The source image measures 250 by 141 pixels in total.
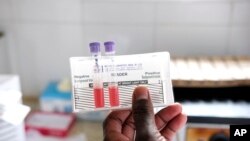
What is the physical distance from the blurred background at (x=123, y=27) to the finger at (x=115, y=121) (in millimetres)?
528

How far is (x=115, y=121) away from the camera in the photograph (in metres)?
0.75

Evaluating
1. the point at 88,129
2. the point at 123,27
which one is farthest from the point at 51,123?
the point at 123,27

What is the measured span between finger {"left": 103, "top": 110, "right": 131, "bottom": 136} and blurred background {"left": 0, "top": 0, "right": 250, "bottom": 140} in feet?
1.73

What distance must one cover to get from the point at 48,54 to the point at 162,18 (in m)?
0.46

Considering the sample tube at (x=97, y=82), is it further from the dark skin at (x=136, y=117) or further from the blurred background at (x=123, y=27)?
the blurred background at (x=123, y=27)

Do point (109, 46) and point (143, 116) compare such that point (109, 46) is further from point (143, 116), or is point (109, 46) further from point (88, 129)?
point (88, 129)

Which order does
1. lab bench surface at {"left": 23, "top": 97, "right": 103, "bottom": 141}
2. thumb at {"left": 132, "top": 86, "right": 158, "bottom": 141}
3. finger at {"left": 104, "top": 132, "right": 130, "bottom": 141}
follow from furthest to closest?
lab bench surface at {"left": 23, "top": 97, "right": 103, "bottom": 141} → finger at {"left": 104, "top": 132, "right": 130, "bottom": 141} → thumb at {"left": 132, "top": 86, "right": 158, "bottom": 141}

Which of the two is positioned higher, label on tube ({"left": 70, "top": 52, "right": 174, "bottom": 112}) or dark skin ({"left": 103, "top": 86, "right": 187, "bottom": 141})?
label on tube ({"left": 70, "top": 52, "right": 174, "bottom": 112})

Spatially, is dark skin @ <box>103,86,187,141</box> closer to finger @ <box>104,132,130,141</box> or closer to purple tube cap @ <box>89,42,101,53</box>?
finger @ <box>104,132,130,141</box>

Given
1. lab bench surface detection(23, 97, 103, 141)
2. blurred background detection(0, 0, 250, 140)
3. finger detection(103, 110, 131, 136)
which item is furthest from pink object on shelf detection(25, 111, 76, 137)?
finger detection(103, 110, 131, 136)

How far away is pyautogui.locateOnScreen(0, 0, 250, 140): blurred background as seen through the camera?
1.19 m

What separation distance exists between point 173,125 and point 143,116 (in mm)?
188

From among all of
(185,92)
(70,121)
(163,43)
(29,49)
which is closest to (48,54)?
(29,49)

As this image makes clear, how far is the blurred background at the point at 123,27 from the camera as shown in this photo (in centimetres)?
119
